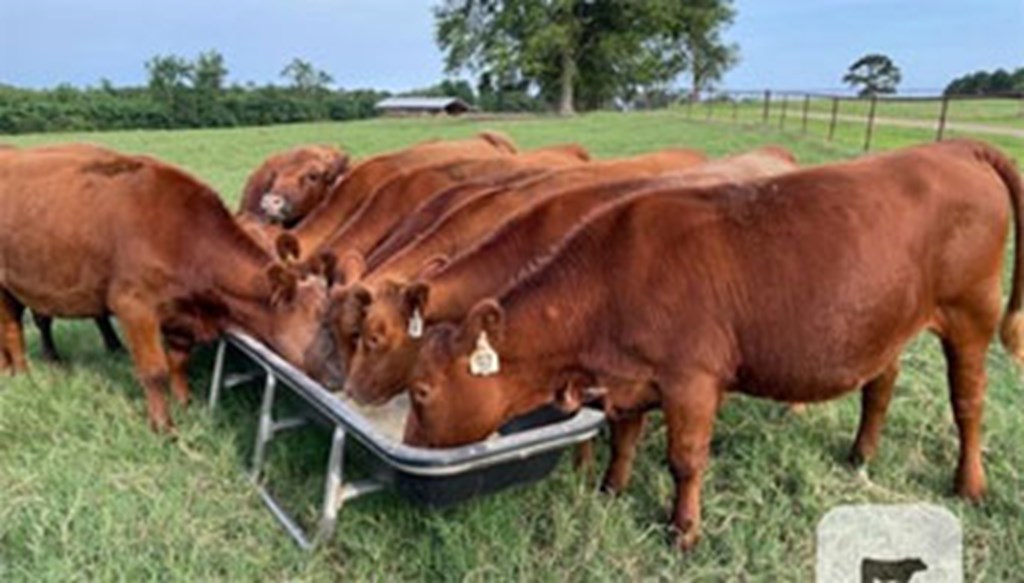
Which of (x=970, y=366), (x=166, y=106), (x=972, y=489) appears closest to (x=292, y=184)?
(x=970, y=366)

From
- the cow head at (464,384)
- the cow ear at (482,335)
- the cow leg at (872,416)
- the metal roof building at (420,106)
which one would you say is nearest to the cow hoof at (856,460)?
the cow leg at (872,416)

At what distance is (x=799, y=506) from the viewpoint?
3092 millimetres

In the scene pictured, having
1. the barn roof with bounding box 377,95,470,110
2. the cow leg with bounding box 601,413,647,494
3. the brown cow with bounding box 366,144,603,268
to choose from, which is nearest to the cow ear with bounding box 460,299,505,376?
the cow leg with bounding box 601,413,647,494

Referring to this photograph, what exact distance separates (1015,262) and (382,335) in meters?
2.42

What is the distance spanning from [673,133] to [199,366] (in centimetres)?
1703

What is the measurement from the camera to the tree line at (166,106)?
3531 cm

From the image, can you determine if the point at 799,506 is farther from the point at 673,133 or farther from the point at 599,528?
the point at 673,133

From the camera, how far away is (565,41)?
35.6 m

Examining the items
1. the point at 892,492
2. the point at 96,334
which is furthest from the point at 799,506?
the point at 96,334

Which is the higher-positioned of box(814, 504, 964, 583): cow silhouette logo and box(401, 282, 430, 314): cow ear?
box(401, 282, 430, 314): cow ear

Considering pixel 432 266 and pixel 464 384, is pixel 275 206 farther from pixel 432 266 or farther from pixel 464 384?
pixel 464 384

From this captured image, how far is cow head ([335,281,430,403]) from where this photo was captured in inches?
A: 120

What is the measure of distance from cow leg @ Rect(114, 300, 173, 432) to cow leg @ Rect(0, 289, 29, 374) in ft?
3.26

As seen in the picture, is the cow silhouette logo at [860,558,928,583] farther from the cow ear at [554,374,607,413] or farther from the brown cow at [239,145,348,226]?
the brown cow at [239,145,348,226]
